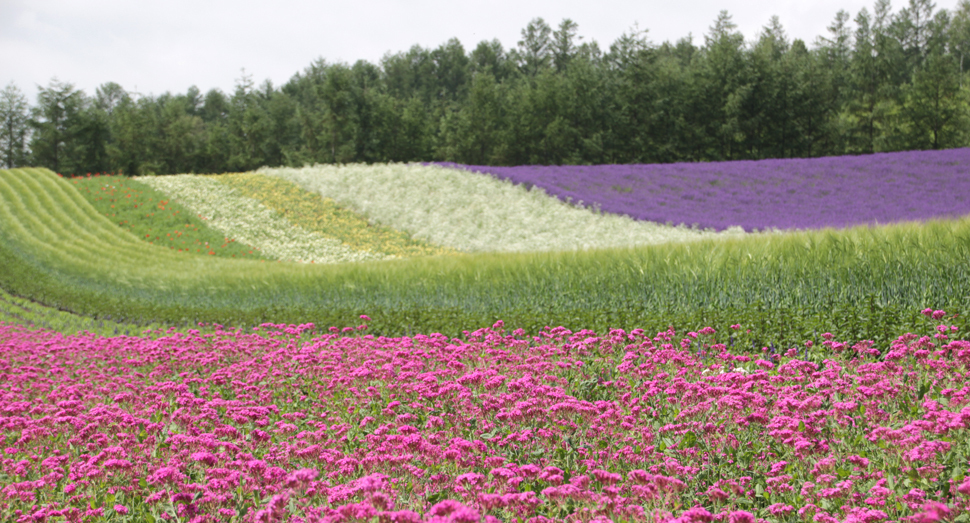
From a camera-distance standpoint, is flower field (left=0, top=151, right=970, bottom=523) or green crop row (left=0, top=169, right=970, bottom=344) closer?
flower field (left=0, top=151, right=970, bottom=523)

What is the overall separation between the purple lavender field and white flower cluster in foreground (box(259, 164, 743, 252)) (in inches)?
50.0

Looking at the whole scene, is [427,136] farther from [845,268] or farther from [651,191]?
[845,268]

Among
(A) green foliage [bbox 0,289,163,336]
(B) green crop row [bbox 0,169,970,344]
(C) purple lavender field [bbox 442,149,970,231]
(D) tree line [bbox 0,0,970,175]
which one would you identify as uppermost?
(D) tree line [bbox 0,0,970,175]

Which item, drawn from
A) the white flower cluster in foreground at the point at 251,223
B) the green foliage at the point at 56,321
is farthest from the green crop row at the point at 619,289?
the white flower cluster in foreground at the point at 251,223

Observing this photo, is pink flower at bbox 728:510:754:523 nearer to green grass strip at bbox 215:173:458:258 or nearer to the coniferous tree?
green grass strip at bbox 215:173:458:258

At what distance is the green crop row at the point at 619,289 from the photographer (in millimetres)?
7910

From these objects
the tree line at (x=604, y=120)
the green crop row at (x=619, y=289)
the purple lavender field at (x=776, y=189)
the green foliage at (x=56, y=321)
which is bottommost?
the green foliage at (x=56, y=321)

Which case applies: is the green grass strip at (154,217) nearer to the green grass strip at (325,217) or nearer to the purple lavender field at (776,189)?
the green grass strip at (325,217)

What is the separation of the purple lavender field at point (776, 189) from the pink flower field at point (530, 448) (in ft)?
57.9

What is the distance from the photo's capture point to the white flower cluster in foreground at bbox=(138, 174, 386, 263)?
1001 inches

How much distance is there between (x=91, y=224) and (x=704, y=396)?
31.9 meters

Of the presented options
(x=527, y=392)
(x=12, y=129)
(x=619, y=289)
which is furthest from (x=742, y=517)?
(x=12, y=129)

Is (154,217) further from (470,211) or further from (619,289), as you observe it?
(619,289)

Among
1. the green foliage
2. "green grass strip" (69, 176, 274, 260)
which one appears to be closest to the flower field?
the green foliage
